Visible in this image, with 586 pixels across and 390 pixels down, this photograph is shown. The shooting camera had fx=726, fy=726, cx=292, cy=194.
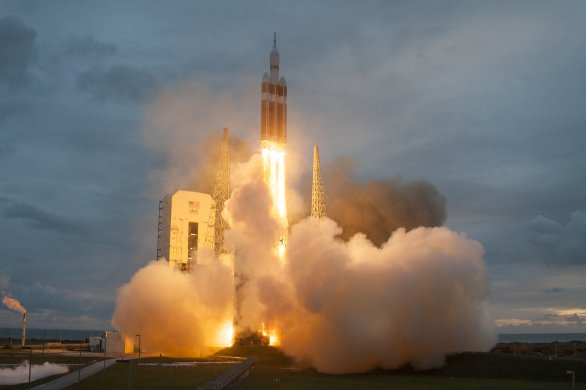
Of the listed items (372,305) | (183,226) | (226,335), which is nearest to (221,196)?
(183,226)

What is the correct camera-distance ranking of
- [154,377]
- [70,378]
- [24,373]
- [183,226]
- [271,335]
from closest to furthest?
[70,378] → [154,377] → [24,373] → [271,335] → [183,226]

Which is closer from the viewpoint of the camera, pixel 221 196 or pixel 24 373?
pixel 24 373

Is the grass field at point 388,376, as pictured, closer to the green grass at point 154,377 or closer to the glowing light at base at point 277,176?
the green grass at point 154,377

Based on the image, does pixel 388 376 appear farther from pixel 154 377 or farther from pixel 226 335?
pixel 226 335

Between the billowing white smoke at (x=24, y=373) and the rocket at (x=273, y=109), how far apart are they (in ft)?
117

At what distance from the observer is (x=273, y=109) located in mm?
89250

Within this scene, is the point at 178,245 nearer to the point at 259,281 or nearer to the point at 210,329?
the point at 210,329

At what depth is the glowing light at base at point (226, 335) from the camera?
312ft

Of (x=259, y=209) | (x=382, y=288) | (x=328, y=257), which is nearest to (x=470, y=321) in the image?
(x=382, y=288)

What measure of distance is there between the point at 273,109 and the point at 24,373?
43.7 metres

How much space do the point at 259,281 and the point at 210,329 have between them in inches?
878

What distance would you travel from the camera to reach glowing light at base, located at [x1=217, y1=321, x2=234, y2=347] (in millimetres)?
95188

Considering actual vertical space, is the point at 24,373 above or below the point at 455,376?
above

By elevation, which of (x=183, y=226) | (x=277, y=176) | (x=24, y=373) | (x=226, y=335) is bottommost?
(x=24, y=373)
